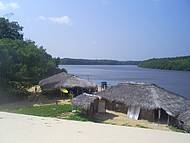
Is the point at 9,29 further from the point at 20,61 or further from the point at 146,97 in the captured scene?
the point at 146,97

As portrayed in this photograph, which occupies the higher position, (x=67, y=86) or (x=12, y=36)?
(x=12, y=36)

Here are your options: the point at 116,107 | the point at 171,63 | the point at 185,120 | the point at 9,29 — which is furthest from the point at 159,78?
the point at 185,120

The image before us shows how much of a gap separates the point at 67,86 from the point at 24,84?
4.33m

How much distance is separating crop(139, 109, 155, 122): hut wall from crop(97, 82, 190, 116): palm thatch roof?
1.01 feet

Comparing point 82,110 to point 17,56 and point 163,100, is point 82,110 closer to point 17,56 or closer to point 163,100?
point 163,100

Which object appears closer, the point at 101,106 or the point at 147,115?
the point at 147,115

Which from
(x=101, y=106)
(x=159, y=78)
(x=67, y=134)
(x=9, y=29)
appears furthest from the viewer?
(x=159, y=78)

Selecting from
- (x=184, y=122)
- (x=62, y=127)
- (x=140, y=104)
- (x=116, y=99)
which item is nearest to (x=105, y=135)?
(x=62, y=127)

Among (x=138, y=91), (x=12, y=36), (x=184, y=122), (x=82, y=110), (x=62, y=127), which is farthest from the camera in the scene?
(x=12, y=36)

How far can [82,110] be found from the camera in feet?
81.4

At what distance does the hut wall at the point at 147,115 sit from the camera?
24.7 m

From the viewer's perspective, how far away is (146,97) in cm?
2609

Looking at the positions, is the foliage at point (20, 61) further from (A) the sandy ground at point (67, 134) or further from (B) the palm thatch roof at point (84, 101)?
(A) the sandy ground at point (67, 134)

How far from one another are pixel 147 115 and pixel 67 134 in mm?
13836
